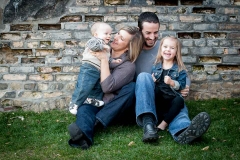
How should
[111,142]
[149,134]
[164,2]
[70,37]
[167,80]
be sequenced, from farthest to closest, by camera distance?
[164,2], [70,37], [167,80], [111,142], [149,134]

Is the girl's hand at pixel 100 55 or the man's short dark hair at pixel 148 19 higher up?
the man's short dark hair at pixel 148 19

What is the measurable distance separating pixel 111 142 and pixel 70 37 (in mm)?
1818

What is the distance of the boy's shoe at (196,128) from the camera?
3203mm

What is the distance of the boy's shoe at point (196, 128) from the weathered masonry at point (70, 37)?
1710mm

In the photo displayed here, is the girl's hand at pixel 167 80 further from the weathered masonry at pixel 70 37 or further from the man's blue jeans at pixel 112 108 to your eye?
the weathered masonry at pixel 70 37

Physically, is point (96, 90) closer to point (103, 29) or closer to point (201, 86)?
point (103, 29)

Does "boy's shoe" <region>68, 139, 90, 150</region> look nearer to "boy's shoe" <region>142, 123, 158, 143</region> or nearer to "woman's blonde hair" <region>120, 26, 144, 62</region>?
"boy's shoe" <region>142, 123, 158, 143</region>

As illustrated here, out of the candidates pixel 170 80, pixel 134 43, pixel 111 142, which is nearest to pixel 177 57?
pixel 170 80

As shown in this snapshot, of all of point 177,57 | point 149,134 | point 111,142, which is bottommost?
point 111,142

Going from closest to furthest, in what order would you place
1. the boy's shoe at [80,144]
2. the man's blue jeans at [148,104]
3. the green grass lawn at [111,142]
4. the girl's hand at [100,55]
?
the green grass lawn at [111,142]
the boy's shoe at [80,144]
the man's blue jeans at [148,104]
the girl's hand at [100,55]

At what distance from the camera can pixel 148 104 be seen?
142 inches

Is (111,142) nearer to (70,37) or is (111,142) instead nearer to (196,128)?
(196,128)

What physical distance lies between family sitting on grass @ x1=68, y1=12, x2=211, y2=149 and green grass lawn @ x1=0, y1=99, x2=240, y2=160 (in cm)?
14

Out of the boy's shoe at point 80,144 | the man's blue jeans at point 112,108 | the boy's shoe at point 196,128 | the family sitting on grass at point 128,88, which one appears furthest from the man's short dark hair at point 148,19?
the boy's shoe at point 80,144
